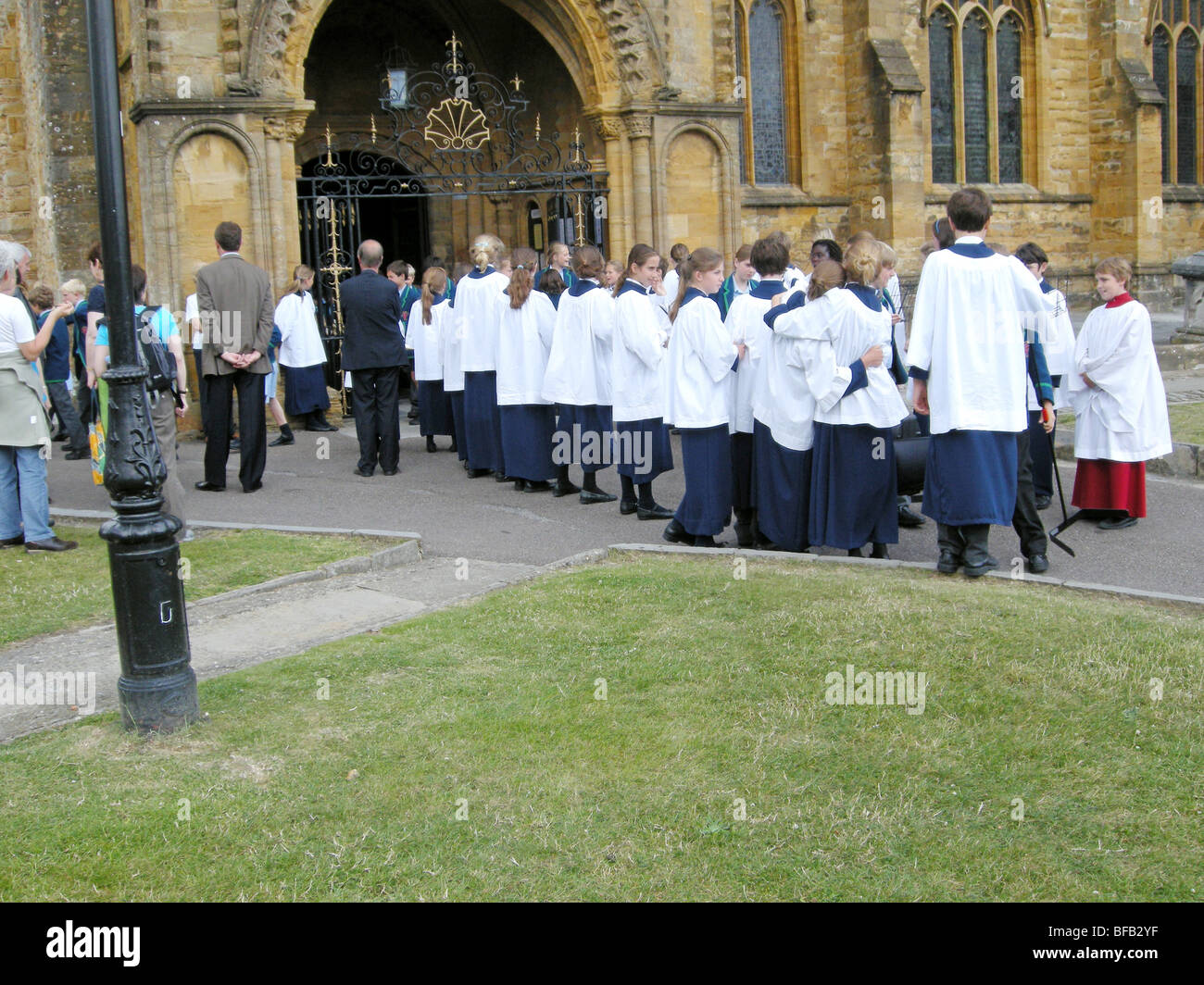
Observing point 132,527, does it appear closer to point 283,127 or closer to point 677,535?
point 677,535

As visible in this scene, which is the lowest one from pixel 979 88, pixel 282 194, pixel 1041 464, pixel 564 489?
pixel 564 489

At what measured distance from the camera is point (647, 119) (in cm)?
1783

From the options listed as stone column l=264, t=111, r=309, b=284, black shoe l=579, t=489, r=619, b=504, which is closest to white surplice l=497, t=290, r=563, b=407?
black shoe l=579, t=489, r=619, b=504

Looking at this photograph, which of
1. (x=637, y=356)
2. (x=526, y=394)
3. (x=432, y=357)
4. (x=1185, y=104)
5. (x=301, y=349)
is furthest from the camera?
(x=1185, y=104)

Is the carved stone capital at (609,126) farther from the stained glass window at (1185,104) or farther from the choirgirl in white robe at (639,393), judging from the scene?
the stained glass window at (1185,104)

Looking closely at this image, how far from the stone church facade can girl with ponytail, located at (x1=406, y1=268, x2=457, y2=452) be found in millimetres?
1917

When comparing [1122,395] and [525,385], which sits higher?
[525,385]

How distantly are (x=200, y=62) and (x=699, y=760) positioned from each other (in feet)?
42.3

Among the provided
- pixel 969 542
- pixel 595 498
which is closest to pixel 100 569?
pixel 595 498

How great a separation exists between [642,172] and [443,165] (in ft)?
12.3

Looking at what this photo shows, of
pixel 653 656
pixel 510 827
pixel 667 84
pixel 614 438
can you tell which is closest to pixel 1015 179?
pixel 667 84

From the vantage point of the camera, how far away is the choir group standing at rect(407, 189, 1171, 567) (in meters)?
7.65

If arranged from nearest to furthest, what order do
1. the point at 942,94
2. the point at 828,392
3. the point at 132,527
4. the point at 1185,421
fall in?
the point at 132,527, the point at 828,392, the point at 1185,421, the point at 942,94

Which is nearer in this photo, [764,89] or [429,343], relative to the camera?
[429,343]
